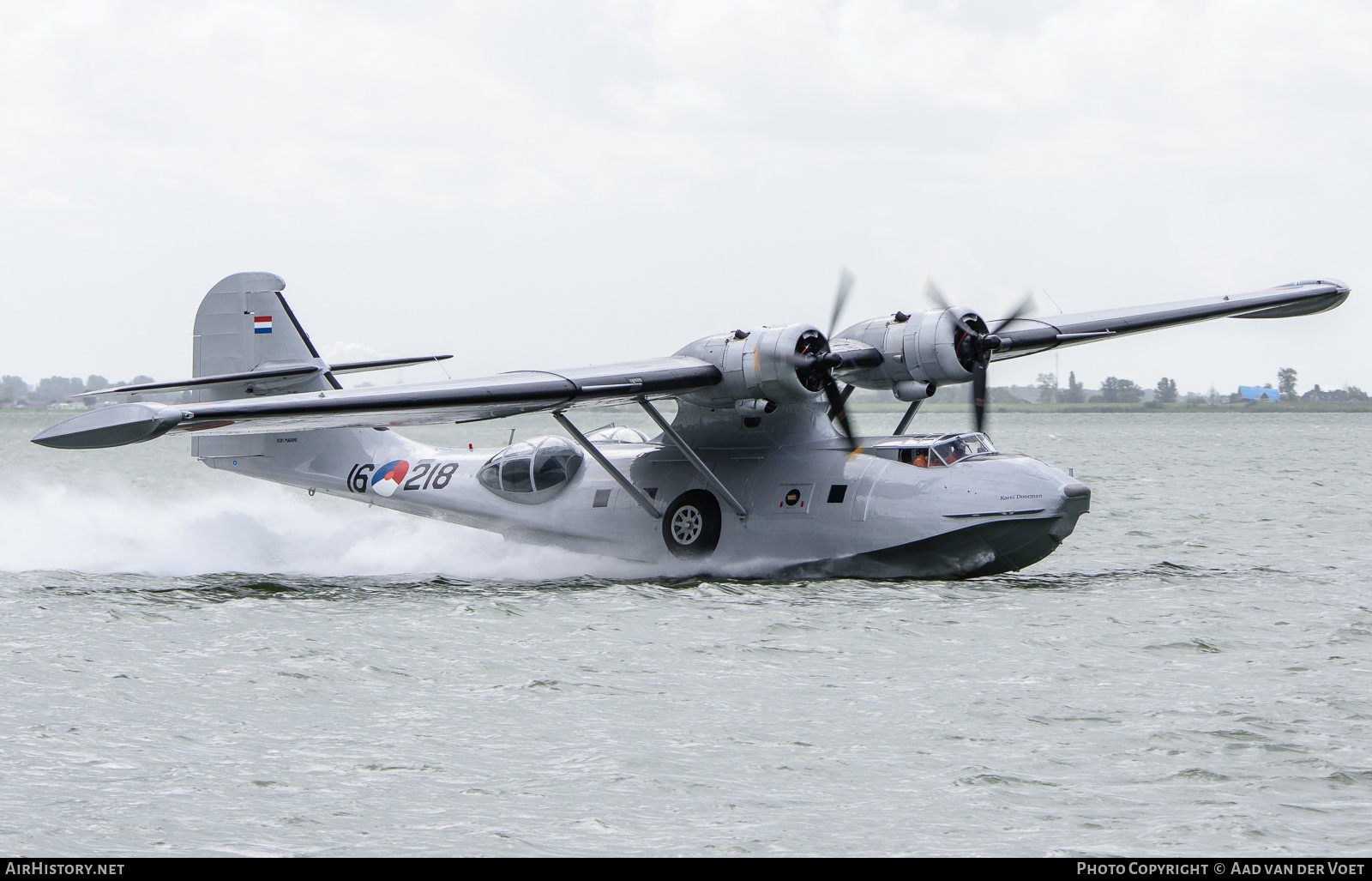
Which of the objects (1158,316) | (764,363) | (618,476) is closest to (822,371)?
(764,363)

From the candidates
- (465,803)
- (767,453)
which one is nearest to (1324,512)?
(767,453)

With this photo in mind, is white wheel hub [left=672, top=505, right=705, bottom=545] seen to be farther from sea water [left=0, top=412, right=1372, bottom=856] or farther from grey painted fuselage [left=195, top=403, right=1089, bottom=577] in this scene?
sea water [left=0, top=412, right=1372, bottom=856]

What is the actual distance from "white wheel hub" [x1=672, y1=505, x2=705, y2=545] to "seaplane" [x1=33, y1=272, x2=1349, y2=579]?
0.08 ft

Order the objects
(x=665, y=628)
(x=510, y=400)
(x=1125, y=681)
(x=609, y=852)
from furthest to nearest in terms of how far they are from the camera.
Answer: (x=510, y=400) → (x=665, y=628) → (x=1125, y=681) → (x=609, y=852)

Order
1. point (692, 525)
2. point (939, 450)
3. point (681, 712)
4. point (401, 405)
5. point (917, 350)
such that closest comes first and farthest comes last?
point (681, 712) → point (401, 405) → point (939, 450) → point (917, 350) → point (692, 525)

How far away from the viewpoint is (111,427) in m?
13.6

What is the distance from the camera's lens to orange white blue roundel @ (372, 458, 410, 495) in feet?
A: 69.5

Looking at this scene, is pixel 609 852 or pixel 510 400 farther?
pixel 510 400

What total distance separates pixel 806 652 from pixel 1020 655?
205 centimetres

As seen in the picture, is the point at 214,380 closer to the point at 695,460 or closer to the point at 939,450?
the point at 695,460

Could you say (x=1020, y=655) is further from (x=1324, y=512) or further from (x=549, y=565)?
(x=1324, y=512)

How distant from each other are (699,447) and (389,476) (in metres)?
5.46

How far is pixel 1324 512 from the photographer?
3123 cm

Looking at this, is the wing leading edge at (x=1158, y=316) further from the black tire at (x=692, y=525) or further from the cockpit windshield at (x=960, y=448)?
the black tire at (x=692, y=525)
